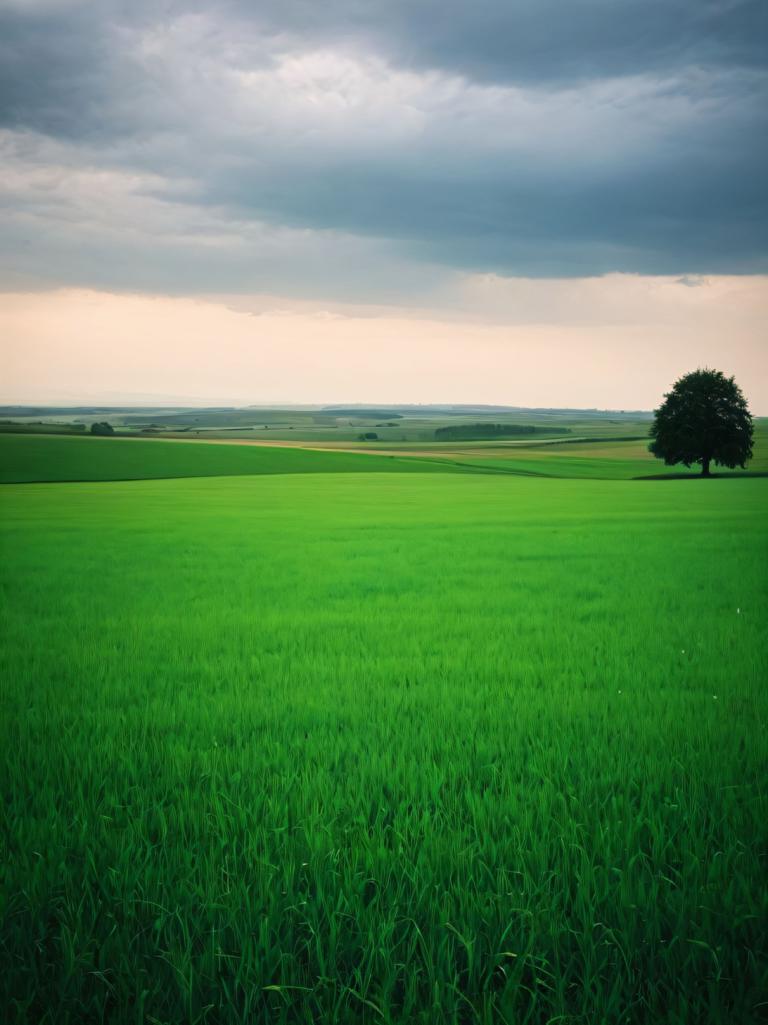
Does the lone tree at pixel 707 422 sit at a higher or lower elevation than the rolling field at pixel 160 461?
higher

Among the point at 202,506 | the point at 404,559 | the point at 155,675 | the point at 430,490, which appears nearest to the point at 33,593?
the point at 155,675

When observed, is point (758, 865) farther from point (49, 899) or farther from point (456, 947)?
point (49, 899)

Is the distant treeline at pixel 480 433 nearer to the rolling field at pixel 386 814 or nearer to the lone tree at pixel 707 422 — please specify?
the lone tree at pixel 707 422

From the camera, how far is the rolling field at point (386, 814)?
109 inches

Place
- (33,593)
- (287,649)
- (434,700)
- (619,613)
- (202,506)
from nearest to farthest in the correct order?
(434,700), (287,649), (619,613), (33,593), (202,506)

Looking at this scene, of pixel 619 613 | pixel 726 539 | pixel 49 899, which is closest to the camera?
pixel 49 899

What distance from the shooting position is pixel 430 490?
149 feet

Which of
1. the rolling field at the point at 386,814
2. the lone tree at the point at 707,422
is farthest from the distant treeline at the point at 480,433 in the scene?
the rolling field at the point at 386,814

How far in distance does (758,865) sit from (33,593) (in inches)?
485

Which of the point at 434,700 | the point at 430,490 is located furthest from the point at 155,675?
the point at 430,490

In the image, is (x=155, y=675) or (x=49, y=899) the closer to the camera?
(x=49, y=899)

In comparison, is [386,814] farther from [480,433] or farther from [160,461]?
[480,433]

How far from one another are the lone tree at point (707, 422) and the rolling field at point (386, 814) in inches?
2436

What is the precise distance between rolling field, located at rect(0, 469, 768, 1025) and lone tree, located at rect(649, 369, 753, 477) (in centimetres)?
6188
